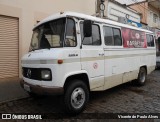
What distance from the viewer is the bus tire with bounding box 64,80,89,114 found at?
5168mm

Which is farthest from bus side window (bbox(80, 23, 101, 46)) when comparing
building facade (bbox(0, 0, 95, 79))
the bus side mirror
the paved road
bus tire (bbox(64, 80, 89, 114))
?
building facade (bbox(0, 0, 95, 79))

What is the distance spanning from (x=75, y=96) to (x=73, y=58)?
99cm

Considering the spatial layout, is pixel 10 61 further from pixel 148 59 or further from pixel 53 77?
pixel 148 59

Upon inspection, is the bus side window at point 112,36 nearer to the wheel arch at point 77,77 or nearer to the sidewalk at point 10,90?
the wheel arch at point 77,77

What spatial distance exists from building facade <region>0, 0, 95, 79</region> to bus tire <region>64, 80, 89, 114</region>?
17.3ft

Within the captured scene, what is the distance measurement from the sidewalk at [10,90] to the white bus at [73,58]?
4.21 ft

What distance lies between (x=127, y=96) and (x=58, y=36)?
11.6ft

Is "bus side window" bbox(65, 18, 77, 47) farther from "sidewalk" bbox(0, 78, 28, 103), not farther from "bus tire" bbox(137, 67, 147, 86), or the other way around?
"bus tire" bbox(137, 67, 147, 86)

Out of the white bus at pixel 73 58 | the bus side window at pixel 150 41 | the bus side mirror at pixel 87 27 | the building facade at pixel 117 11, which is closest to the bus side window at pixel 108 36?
the white bus at pixel 73 58

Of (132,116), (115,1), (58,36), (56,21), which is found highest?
(115,1)

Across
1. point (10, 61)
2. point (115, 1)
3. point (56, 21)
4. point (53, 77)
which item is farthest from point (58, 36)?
point (115, 1)

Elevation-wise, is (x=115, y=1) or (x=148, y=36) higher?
(x=115, y=1)

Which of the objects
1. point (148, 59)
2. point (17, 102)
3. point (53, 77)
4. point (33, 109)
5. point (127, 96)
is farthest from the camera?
point (148, 59)

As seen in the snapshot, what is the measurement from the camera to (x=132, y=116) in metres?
5.41
